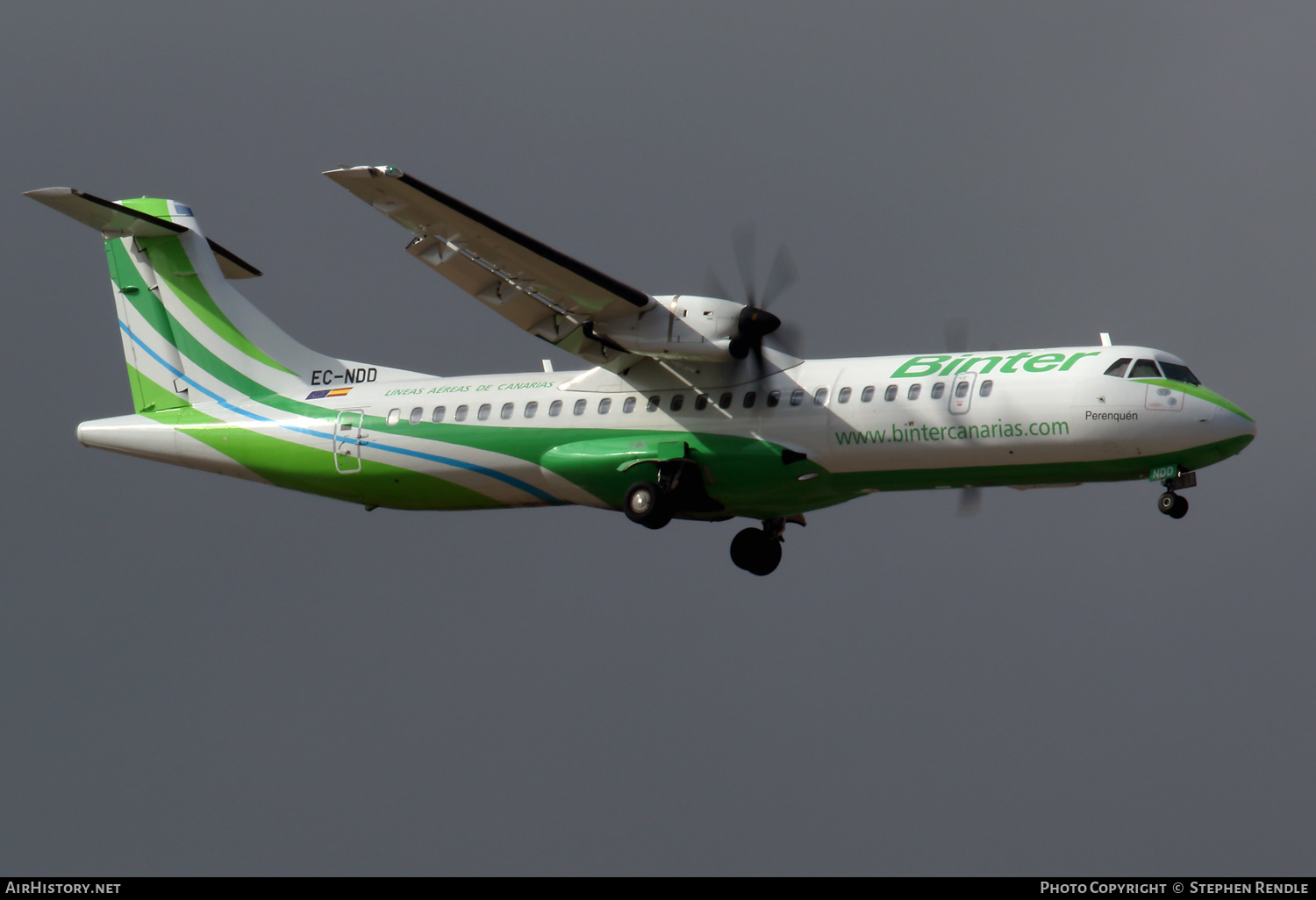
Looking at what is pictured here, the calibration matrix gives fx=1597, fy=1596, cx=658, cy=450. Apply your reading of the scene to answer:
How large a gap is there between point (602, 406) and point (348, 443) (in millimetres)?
3664

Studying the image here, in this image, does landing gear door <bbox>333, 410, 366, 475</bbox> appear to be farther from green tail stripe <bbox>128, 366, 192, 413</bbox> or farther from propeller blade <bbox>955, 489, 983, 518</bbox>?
propeller blade <bbox>955, 489, 983, 518</bbox>

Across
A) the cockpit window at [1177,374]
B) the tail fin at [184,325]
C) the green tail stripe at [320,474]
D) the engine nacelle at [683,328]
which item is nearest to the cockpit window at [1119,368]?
the cockpit window at [1177,374]

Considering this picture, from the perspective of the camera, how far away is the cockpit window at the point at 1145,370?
1798 centimetres

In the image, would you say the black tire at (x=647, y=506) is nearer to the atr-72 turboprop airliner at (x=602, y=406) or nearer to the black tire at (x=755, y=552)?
the atr-72 turboprop airliner at (x=602, y=406)

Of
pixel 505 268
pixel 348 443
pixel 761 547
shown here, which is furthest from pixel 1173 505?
pixel 348 443

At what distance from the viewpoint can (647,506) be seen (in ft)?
→ 64.2

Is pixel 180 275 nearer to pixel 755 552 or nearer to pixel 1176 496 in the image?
pixel 755 552

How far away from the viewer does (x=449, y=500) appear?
2134 centimetres

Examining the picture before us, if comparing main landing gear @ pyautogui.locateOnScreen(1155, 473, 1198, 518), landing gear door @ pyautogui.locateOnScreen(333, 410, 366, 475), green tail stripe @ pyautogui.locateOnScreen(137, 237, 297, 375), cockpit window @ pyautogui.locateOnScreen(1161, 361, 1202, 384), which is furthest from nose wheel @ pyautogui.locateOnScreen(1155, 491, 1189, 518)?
green tail stripe @ pyautogui.locateOnScreen(137, 237, 297, 375)

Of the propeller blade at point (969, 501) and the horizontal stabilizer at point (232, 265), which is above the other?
the horizontal stabilizer at point (232, 265)

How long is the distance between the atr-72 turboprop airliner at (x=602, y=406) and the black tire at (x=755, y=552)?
3 cm

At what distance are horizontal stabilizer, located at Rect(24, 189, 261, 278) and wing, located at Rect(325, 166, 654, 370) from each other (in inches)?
183

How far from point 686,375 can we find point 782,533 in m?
3.01

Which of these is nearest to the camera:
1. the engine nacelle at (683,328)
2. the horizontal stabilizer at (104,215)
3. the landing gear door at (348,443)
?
the engine nacelle at (683,328)
